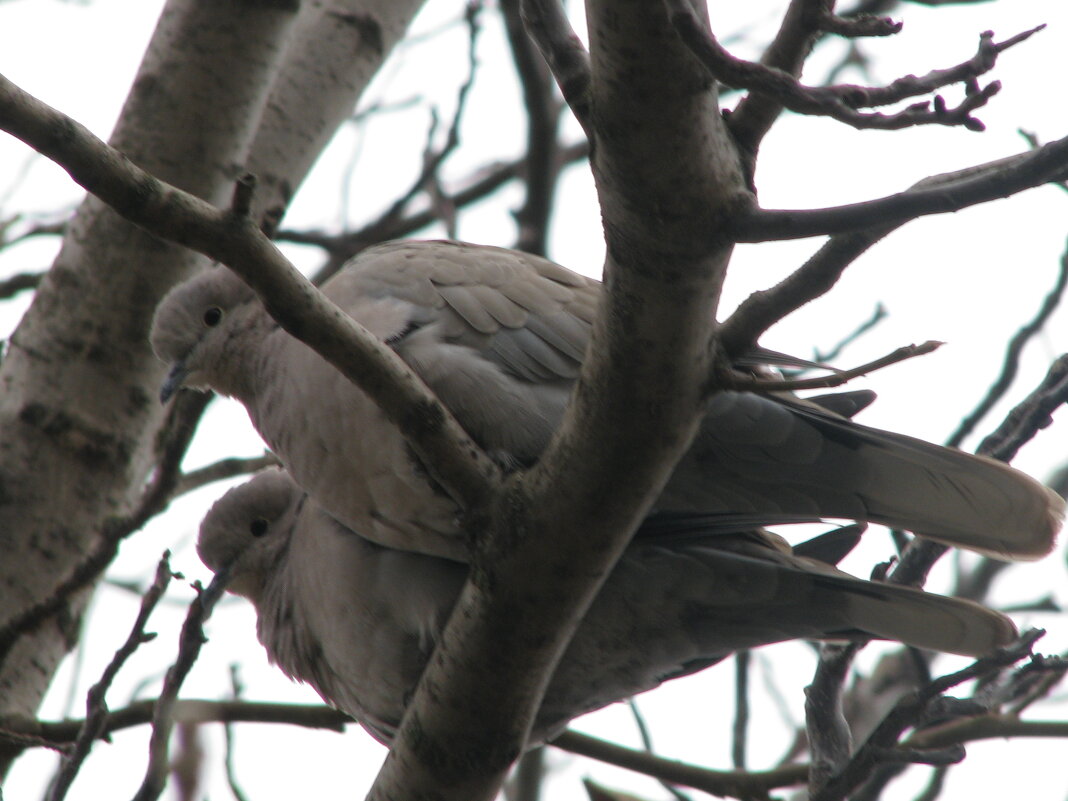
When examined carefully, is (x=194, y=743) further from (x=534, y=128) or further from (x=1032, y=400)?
(x=534, y=128)

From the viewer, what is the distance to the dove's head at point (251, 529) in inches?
142

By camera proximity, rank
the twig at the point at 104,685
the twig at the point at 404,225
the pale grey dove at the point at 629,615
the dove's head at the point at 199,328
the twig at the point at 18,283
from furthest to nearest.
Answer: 1. the twig at the point at 404,225
2. the twig at the point at 18,283
3. the dove's head at the point at 199,328
4. the pale grey dove at the point at 629,615
5. the twig at the point at 104,685

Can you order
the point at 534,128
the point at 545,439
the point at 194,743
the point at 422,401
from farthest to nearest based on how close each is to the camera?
the point at 534,128
the point at 545,439
the point at 422,401
the point at 194,743

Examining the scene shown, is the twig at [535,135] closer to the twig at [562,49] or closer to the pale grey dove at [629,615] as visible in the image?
the pale grey dove at [629,615]

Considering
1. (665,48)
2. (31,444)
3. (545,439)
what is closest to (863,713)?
(545,439)

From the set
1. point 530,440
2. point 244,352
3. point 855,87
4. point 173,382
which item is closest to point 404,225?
point 244,352

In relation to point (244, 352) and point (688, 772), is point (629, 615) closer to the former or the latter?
point (688, 772)

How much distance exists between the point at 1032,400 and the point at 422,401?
151cm

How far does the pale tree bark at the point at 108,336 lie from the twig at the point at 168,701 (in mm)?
1011

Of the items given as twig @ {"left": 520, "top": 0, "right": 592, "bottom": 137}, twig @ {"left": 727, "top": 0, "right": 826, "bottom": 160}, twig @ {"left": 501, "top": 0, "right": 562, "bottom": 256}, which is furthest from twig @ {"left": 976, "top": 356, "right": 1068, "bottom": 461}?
twig @ {"left": 501, "top": 0, "right": 562, "bottom": 256}

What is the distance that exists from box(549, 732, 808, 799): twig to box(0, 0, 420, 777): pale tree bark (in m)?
1.36

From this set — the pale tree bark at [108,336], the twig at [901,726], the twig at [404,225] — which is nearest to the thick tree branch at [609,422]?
the twig at [901,726]

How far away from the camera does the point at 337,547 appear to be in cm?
314

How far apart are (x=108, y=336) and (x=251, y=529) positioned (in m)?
0.72
